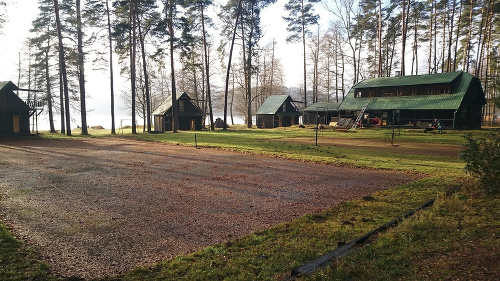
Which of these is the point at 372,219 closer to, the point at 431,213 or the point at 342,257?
the point at 431,213

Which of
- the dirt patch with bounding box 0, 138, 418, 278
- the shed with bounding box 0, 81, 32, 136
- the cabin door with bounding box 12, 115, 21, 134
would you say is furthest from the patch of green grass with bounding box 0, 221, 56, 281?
the cabin door with bounding box 12, 115, 21, 134

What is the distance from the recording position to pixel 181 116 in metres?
43.3

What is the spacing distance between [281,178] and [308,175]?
4.02 ft

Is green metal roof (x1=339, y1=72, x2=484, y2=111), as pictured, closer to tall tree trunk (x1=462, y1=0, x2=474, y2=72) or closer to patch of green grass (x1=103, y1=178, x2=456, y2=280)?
tall tree trunk (x1=462, y1=0, x2=474, y2=72)

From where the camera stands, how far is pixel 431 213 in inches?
239

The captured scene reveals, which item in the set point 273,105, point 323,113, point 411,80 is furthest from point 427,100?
point 273,105

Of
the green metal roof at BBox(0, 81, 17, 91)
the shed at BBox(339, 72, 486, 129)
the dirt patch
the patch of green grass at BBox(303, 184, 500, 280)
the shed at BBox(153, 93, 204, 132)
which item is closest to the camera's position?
the patch of green grass at BBox(303, 184, 500, 280)

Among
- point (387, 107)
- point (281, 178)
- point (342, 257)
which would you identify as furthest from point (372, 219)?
point (387, 107)

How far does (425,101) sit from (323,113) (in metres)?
15.9

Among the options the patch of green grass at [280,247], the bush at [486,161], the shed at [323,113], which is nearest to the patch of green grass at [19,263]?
the patch of green grass at [280,247]

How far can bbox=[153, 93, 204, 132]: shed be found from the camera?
42031 millimetres

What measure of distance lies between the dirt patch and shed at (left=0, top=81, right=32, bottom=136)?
19513mm

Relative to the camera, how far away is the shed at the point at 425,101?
33806 millimetres

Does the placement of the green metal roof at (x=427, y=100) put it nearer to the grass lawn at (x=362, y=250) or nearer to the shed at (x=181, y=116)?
the shed at (x=181, y=116)
